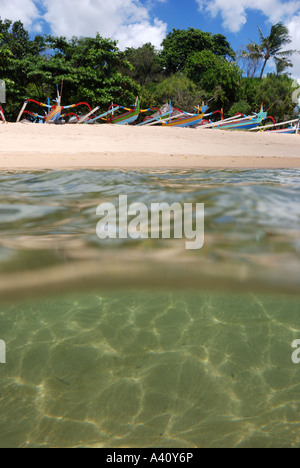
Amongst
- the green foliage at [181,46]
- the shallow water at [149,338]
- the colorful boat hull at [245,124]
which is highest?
the green foliage at [181,46]

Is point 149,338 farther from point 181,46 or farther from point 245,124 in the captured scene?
point 181,46

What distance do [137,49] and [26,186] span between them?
41631 millimetres

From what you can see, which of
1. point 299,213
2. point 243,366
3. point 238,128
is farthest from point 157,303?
A: point 238,128

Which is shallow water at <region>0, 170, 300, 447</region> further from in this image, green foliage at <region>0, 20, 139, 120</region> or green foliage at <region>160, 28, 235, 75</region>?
green foliage at <region>160, 28, 235, 75</region>

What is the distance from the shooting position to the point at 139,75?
36.8m

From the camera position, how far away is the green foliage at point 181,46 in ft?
133

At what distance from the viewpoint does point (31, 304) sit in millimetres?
1418

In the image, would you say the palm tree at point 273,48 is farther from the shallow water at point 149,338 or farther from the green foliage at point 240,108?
the shallow water at point 149,338

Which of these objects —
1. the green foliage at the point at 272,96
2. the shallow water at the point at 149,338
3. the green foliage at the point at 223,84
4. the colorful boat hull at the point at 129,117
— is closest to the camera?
the shallow water at the point at 149,338

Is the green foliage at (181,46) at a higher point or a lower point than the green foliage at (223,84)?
higher

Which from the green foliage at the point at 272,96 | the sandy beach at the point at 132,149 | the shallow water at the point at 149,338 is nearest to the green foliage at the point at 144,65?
the green foliage at the point at 272,96

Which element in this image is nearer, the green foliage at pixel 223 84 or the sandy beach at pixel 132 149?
the sandy beach at pixel 132 149

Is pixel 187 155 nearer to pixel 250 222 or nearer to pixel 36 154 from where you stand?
pixel 36 154

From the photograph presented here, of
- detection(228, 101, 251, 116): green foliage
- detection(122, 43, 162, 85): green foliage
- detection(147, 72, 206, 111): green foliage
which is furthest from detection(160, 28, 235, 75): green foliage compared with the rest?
detection(228, 101, 251, 116): green foliage
